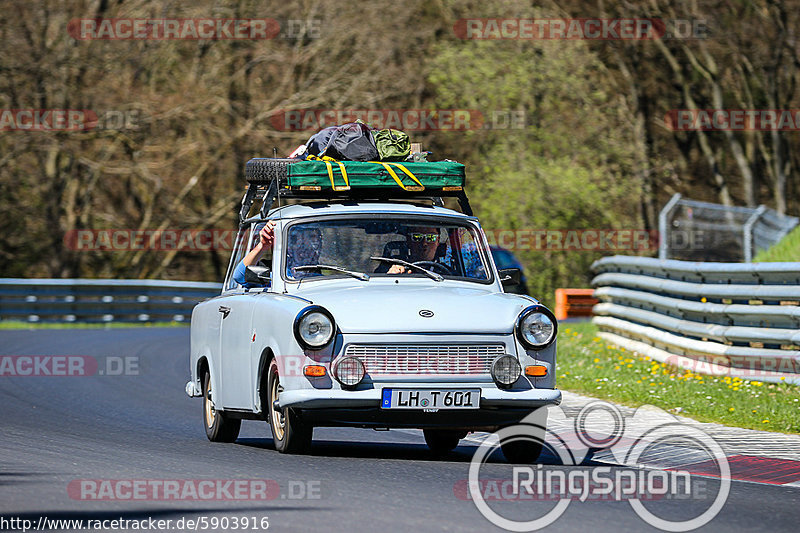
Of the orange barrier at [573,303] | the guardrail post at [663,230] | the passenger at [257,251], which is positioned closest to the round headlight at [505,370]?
the passenger at [257,251]

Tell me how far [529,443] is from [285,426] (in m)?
1.64

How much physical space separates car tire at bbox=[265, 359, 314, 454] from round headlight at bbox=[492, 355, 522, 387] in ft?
4.21

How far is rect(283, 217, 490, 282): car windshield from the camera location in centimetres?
1070

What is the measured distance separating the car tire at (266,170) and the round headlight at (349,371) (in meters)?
2.87

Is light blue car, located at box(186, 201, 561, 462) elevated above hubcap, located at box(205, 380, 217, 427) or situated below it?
above

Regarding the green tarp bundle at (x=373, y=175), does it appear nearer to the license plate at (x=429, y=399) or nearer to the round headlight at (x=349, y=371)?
the round headlight at (x=349, y=371)

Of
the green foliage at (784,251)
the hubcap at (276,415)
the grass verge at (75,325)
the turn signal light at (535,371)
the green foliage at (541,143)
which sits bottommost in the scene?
the grass verge at (75,325)

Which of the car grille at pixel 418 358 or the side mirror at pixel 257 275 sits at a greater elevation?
the side mirror at pixel 257 275

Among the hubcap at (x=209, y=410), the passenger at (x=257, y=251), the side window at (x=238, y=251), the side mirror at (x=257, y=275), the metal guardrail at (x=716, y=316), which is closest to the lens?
the side mirror at (x=257, y=275)

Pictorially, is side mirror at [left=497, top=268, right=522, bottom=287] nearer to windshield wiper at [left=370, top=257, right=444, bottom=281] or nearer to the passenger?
windshield wiper at [left=370, top=257, right=444, bottom=281]

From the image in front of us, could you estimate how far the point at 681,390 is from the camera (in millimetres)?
14016

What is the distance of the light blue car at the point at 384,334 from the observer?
9484mm

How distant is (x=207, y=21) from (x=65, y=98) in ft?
13.4

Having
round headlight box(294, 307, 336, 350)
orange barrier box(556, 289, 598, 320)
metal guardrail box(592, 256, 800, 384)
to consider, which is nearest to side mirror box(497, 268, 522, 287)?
round headlight box(294, 307, 336, 350)
